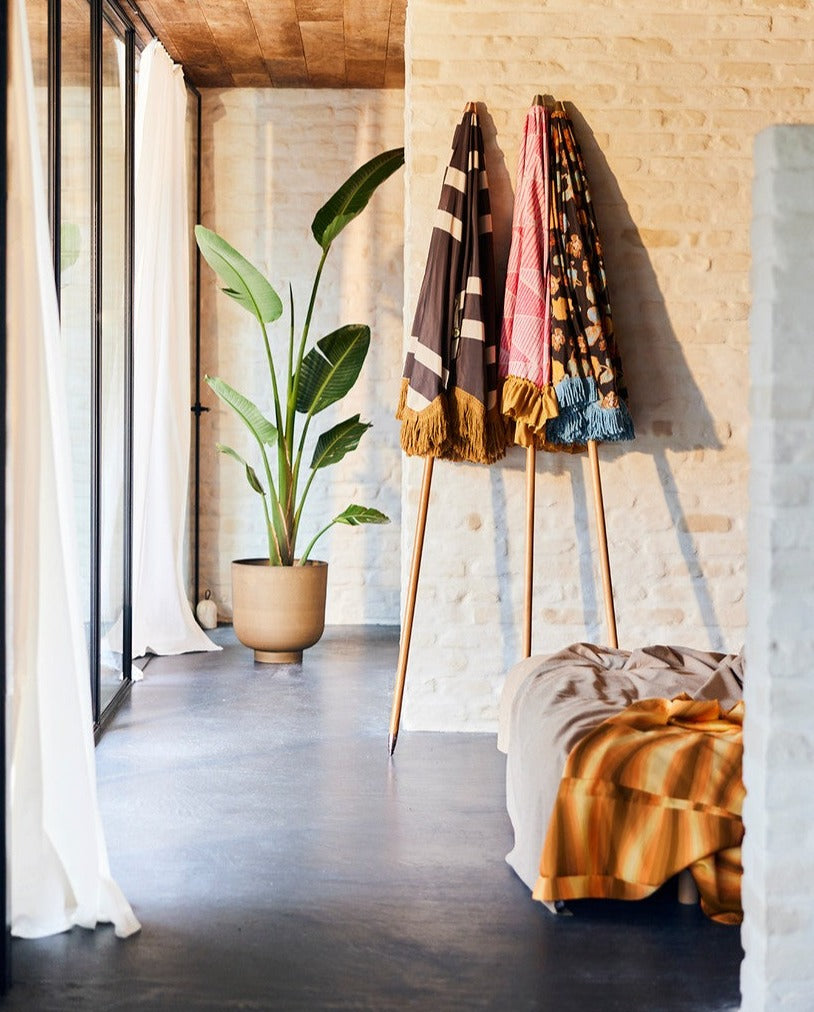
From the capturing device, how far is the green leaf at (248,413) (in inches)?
219

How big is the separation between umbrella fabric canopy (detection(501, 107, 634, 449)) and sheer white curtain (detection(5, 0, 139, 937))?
189cm

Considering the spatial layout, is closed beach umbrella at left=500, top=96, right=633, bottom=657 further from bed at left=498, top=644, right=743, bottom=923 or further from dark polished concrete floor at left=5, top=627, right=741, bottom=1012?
dark polished concrete floor at left=5, top=627, right=741, bottom=1012

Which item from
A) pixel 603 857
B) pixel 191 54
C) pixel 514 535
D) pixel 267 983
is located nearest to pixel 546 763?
pixel 603 857

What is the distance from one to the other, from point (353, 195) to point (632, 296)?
1.54 metres

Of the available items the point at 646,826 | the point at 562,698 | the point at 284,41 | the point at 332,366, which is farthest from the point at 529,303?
the point at 284,41

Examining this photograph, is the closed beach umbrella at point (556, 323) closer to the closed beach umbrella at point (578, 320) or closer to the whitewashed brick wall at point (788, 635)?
the closed beach umbrella at point (578, 320)

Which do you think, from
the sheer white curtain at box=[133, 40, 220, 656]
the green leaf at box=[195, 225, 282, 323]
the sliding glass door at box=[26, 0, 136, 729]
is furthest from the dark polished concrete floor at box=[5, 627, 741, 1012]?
the green leaf at box=[195, 225, 282, 323]

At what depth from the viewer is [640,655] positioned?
11.8 feet

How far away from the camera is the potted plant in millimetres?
5340

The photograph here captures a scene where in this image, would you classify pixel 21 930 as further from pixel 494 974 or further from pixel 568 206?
pixel 568 206

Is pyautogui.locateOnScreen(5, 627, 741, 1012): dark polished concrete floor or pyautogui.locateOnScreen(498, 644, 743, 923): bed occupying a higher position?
pyautogui.locateOnScreen(498, 644, 743, 923): bed

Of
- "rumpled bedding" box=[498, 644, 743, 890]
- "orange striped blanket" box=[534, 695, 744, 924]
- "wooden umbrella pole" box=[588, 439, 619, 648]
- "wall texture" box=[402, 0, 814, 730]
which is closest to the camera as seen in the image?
"orange striped blanket" box=[534, 695, 744, 924]

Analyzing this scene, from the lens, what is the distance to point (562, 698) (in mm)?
Result: 3127

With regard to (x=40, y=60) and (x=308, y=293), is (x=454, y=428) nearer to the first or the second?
(x=40, y=60)
